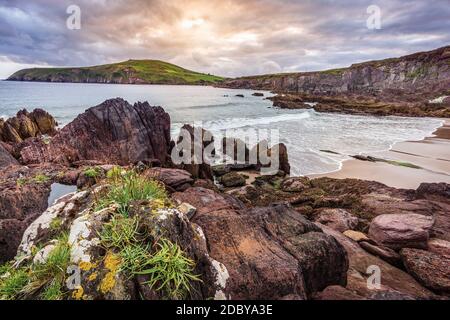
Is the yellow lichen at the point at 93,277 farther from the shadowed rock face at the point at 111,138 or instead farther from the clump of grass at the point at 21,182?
the shadowed rock face at the point at 111,138

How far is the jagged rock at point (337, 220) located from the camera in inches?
323

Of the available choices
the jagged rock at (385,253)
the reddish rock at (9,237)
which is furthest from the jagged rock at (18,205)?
the jagged rock at (385,253)

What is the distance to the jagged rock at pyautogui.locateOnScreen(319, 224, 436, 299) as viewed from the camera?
4.78 meters

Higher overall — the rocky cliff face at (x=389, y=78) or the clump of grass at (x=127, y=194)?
the rocky cliff face at (x=389, y=78)

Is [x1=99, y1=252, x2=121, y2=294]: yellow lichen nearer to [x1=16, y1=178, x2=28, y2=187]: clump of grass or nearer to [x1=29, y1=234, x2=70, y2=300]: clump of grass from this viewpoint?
[x1=29, y1=234, x2=70, y2=300]: clump of grass

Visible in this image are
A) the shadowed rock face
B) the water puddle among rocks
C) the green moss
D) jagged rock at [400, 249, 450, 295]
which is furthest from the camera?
the shadowed rock face

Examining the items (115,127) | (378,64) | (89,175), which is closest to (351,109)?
(115,127)

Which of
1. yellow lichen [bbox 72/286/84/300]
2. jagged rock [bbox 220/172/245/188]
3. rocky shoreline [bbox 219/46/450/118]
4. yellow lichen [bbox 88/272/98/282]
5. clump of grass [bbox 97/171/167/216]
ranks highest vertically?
rocky shoreline [bbox 219/46/450/118]

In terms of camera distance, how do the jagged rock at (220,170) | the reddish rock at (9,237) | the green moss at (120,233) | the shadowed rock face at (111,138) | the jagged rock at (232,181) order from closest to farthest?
the green moss at (120,233) < the reddish rock at (9,237) < the shadowed rock face at (111,138) < the jagged rock at (232,181) < the jagged rock at (220,170)

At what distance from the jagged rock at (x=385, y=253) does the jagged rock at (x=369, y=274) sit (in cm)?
12

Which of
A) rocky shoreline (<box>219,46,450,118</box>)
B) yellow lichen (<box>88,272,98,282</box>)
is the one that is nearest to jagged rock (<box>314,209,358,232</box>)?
yellow lichen (<box>88,272,98,282</box>)

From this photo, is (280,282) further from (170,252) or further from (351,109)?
(351,109)

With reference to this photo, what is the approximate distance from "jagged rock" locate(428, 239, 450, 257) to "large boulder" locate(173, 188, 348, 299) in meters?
3.12

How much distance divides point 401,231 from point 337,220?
199 centimetres
